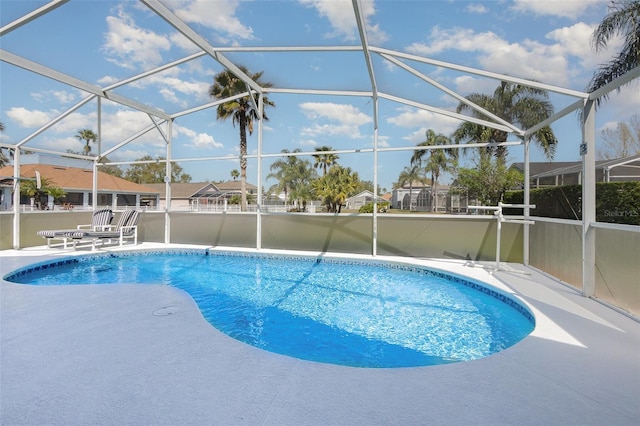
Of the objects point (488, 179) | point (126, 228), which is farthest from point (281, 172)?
point (126, 228)

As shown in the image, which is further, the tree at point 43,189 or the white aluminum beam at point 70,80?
the tree at point 43,189

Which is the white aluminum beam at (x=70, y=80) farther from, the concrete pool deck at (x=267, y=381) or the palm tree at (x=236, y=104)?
the palm tree at (x=236, y=104)

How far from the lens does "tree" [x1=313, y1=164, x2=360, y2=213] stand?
83.9 ft

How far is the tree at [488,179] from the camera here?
45.5 ft

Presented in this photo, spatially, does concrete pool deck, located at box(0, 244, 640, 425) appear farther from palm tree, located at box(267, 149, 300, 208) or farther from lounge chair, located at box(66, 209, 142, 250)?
palm tree, located at box(267, 149, 300, 208)

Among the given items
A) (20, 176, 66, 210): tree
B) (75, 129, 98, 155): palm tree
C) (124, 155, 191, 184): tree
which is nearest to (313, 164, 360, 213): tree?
(20, 176, 66, 210): tree

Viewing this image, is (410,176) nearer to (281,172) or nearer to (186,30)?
(281,172)

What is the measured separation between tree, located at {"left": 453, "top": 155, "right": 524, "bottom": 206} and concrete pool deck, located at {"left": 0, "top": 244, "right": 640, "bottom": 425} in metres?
12.0

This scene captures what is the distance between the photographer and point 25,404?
1716mm

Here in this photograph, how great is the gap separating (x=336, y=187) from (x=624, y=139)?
20571 mm

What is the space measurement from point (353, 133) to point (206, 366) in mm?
17157

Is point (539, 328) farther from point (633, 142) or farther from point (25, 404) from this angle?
point (633, 142)

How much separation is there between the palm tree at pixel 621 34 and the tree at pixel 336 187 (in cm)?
1698

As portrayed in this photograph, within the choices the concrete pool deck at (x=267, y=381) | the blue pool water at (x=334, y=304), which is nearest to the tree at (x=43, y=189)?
the blue pool water at (x=334, y=304)
